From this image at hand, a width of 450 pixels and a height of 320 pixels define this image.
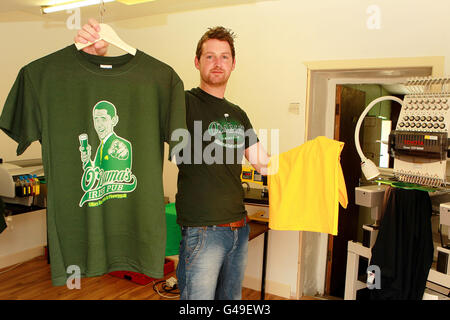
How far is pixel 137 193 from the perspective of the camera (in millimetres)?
1626

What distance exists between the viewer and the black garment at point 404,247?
2.19m

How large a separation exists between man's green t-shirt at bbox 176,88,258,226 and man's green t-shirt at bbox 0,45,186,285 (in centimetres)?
24

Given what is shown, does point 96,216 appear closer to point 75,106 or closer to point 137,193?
point 137,193

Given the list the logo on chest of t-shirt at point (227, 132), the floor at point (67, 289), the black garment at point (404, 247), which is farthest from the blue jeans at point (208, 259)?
the floor at point (67, 289)

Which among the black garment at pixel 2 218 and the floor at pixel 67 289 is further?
the floor at pixel 67 289

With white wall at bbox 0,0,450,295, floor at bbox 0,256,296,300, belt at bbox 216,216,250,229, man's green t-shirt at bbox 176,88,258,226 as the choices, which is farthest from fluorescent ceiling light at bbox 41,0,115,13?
floor at bbox 0,256,296,300

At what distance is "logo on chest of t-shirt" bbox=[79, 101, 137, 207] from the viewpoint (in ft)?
5.12

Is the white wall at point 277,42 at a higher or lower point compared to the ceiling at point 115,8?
lower

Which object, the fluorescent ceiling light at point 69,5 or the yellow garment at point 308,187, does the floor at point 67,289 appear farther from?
the fluorescent ceiling light at point 69,5

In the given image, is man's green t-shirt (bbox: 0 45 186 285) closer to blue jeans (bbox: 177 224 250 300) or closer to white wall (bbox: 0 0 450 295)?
blue jeans (bbox: 177 224 250 300)

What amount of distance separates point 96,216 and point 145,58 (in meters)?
0.71

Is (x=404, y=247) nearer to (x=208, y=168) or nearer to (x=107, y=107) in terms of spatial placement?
(x=208, y=168)

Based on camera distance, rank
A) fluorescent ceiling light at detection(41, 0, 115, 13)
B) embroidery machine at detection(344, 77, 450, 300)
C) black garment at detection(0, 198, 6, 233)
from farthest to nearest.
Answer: fluorescent ceiling light at detection(41, 0, 115, 13) < black garment at detection(0, 198, 6, 233) < embroidery machine at detection(344, 77, 450, 300)
